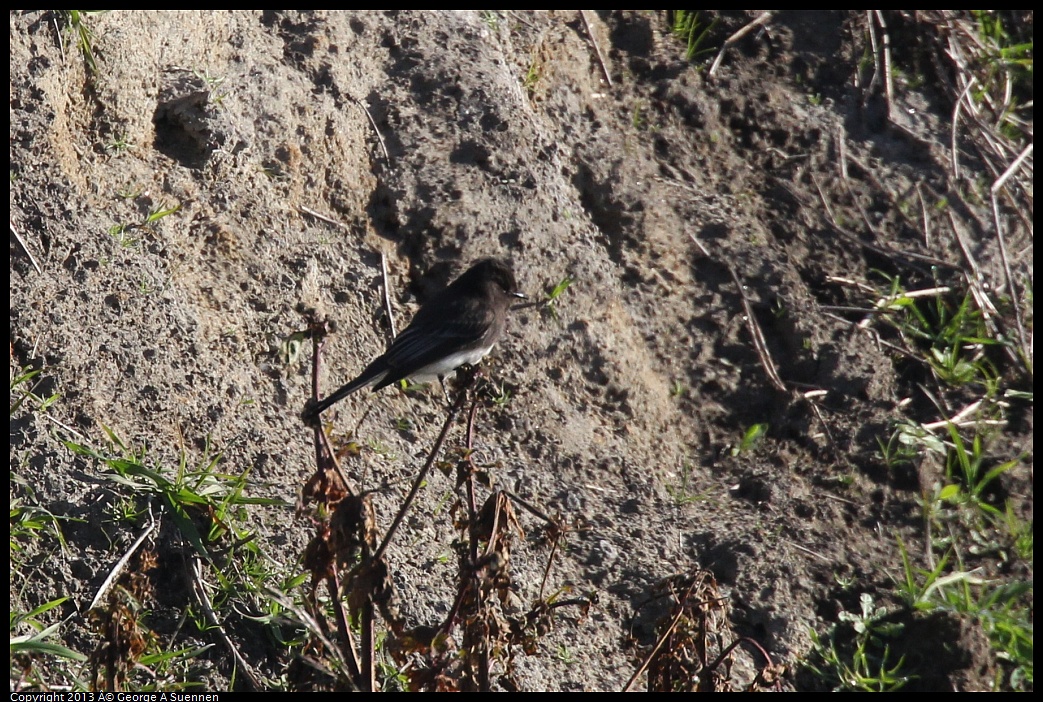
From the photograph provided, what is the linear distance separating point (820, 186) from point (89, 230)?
3.93 metres

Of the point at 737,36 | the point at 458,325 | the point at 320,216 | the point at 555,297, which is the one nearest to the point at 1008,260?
the point at 737,36

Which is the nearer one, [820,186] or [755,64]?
[820,186]

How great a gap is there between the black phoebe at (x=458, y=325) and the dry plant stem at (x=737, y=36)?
2197 millimetres

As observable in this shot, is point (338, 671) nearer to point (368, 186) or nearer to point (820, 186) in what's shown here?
point (368, 186)

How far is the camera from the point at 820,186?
245 inches

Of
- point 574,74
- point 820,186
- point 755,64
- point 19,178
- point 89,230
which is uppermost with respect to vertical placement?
point 19,178

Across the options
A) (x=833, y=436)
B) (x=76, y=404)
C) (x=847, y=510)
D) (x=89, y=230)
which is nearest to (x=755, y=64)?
(x=833, y=436)

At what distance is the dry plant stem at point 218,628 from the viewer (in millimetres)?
3678

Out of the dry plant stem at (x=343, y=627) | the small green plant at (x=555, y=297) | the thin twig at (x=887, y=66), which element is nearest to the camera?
the dry plant stem at (x=343, y=627)

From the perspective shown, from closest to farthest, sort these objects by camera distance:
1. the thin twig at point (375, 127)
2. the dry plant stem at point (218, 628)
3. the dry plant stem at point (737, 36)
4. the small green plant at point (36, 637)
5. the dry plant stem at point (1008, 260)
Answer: the small green plant at point (36, 637), the dry plant stem at point (218, 628), the thin twig at point (375, 127), the dry plant stem at point (1008, 260), the dry plant stem at point (737, 36)

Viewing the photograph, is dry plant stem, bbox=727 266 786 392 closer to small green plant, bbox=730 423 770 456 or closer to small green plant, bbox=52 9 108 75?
small green plant, bbox=730 423 770 456

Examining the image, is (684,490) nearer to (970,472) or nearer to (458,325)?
(458,325)

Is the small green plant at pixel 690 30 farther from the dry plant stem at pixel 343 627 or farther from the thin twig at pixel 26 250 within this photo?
the dry plant stem at pixel 343 627

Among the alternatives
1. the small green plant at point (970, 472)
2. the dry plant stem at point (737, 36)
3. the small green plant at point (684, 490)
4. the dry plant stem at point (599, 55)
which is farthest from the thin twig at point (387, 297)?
the small green plant at point (970, 472)
